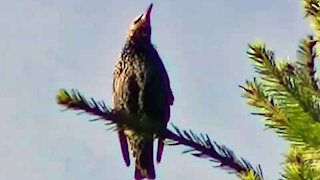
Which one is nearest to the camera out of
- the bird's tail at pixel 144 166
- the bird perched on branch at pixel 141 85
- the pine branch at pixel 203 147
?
the pine branch at pixel 203 147

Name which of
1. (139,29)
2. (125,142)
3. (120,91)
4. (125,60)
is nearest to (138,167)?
(125,142)

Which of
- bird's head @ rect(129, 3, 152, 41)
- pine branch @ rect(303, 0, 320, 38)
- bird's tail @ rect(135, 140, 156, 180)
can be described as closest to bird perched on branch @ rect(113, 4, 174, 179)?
bird's head @ rect(129, 3, 152, 41)

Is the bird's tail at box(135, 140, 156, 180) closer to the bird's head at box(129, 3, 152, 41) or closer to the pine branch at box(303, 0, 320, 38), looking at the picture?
the bird's head at box(129, 3, 152, 41)

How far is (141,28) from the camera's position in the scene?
7621mm

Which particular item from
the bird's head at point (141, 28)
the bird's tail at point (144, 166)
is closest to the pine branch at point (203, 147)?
the bird's tail at point (144, 166)

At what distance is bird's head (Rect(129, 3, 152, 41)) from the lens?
7.44 metres

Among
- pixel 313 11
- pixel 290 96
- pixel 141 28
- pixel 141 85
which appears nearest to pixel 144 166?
pixel 141 85

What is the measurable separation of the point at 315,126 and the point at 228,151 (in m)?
0.33

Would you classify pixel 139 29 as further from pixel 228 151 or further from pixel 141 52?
pixel 228 151

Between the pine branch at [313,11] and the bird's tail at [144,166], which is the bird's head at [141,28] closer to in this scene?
the bird's tail at [144,166]

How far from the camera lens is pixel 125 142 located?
6230 mm

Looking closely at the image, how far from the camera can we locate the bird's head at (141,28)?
7.44 metres

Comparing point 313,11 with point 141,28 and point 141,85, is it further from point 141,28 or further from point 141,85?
point 141,28

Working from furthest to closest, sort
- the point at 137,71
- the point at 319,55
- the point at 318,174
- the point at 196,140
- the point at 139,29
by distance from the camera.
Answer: the point at 139,29 → the point at 137,71 → the point at 319,55 → the point at 196,140 → the point at 318,174
